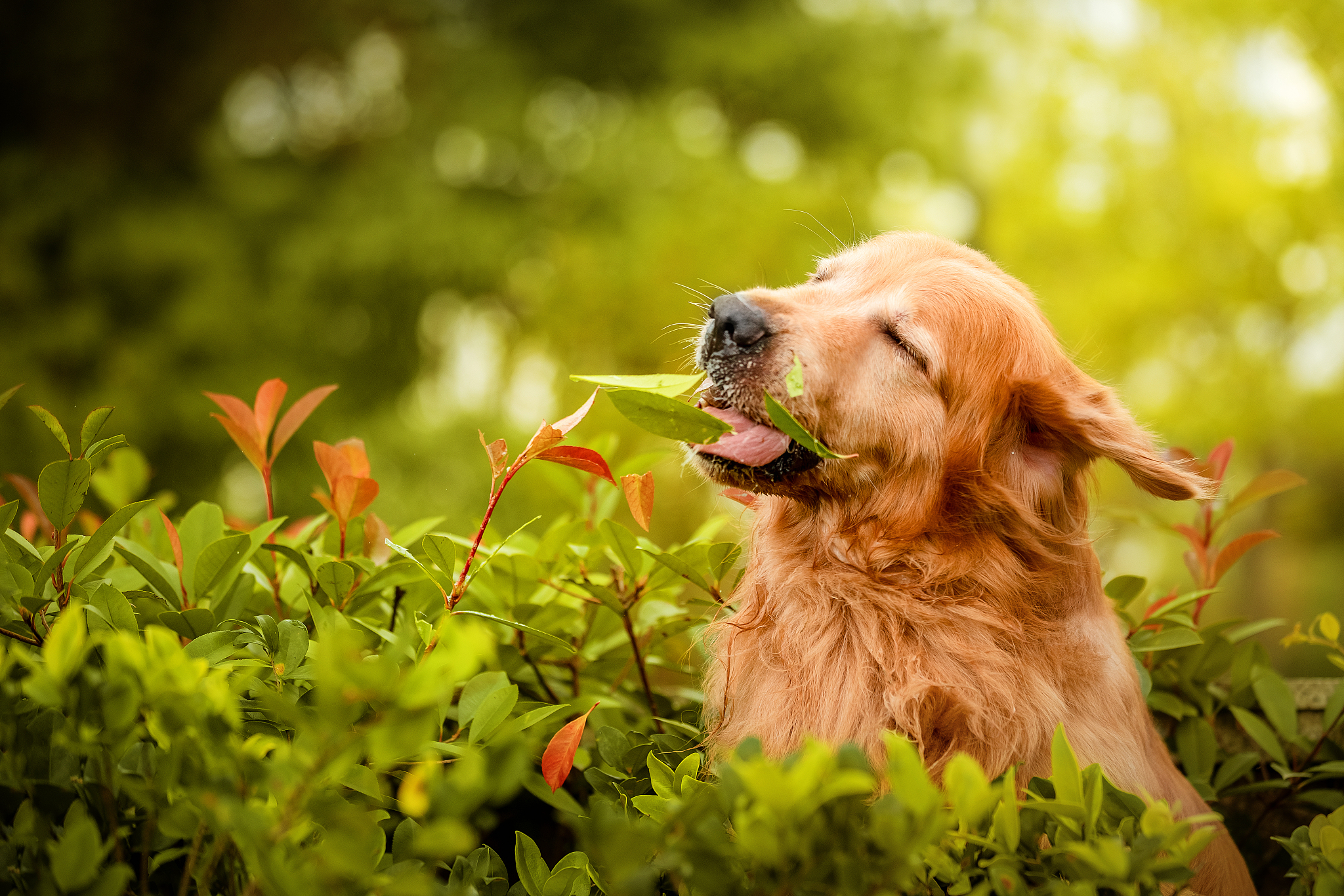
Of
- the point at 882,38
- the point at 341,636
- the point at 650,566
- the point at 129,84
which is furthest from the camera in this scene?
the point at 882,38

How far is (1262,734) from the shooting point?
2.19m

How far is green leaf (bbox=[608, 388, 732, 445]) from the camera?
1.62 meters

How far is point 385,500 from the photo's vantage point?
9.44 metres

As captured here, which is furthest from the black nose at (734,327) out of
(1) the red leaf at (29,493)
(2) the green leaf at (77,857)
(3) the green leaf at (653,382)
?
(1) the red leaf at (29,493)

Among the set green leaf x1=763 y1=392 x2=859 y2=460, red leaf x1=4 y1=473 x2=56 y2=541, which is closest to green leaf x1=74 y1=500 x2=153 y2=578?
red leaf x1=4 y1=473 x2=56 y2=541

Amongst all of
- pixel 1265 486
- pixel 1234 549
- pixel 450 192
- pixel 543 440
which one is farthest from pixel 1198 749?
pixel 450 192

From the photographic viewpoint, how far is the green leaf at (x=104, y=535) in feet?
5.23

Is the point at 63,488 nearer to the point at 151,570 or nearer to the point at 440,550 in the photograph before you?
the point at 151,570

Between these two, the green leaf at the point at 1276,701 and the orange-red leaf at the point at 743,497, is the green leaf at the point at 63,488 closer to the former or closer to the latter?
the orange-red leaf at the point at 743,497

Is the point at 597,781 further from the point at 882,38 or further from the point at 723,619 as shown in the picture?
the point at 882,38

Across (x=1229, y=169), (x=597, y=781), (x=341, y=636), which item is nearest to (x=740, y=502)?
(x=597, y=781)

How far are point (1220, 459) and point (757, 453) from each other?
4.13ft

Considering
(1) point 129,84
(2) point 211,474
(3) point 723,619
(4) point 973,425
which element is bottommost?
(2) point 211,474

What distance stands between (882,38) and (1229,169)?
6.53m
